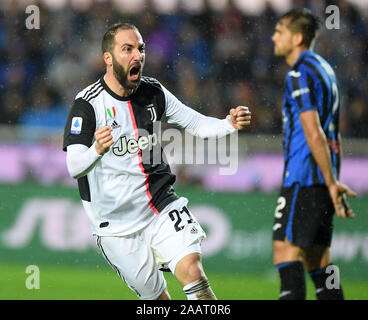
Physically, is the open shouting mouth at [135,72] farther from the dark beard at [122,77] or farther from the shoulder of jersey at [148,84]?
the shoulder of jersey at [148,84]

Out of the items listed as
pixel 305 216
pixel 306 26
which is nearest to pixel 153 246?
pixel 305 216

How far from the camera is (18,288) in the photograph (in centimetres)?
719

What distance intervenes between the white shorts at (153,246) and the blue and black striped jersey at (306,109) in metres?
0.68

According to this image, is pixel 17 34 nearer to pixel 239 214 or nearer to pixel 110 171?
pixel 239 214

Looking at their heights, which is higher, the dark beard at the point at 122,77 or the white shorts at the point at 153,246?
the dark beard at the point at 122,77

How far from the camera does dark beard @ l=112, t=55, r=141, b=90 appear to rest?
4703 millimetres

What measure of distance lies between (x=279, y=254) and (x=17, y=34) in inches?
236

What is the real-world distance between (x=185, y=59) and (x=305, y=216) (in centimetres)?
523

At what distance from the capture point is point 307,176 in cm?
431

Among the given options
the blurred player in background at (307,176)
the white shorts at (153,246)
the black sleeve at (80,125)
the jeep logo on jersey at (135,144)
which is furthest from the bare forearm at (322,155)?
the black sleeve at (80,125)

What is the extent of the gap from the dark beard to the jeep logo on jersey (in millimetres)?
329

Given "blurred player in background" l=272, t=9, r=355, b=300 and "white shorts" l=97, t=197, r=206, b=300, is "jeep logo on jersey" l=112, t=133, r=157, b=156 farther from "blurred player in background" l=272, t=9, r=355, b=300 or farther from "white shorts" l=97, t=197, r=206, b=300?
"blurred player in background" l=272, t=9, r=355, b=300

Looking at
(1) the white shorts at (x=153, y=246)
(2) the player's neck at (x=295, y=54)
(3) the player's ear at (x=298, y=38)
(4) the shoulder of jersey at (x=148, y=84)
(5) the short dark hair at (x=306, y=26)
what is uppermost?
(5) the short dark hair at (x=306, y=26)

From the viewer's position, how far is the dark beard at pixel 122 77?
470 centimetres
